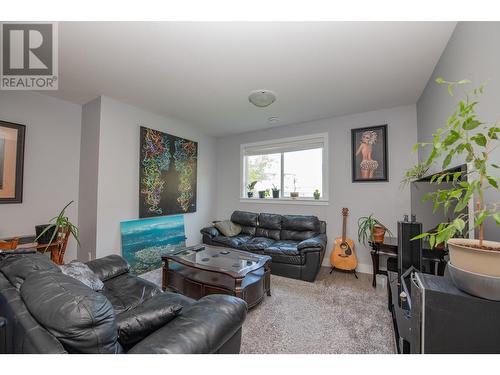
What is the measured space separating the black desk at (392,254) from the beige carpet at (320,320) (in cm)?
31

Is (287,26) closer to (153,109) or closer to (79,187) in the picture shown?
(153,109)

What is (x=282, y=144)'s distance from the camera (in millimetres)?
4402

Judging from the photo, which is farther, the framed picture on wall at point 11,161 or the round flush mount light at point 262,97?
the round flush mount light at point 262,97

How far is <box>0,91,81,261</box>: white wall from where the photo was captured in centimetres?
276

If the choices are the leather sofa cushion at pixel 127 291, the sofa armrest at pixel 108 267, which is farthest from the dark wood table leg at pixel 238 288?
the sofa armrest at pixel 108 267

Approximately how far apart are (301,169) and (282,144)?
25.5 inches

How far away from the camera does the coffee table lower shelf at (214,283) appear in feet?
7.29

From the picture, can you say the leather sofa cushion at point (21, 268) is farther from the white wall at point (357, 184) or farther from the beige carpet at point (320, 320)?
the white wall at point (357, 184)

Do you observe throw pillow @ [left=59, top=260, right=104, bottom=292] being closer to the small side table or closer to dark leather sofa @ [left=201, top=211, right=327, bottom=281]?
dark leather sofa @ [left=201, top=211, right=327, bottom=281]

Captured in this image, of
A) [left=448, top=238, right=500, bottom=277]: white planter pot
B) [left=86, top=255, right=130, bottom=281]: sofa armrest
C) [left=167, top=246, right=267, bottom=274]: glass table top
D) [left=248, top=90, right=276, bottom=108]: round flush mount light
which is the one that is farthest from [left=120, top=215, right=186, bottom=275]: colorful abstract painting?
[left=448, top=238, right=500, bottom=277]: white planter pot

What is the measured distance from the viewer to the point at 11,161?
2.72 m
